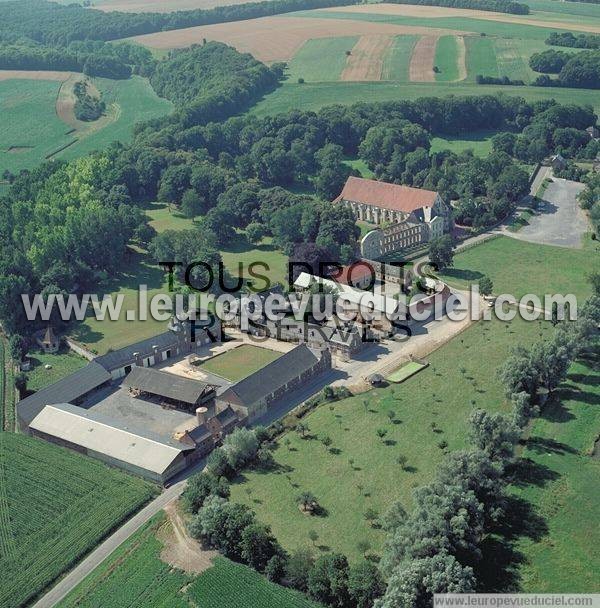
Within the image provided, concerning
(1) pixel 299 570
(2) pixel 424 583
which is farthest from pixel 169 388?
(2) pixel 424 583

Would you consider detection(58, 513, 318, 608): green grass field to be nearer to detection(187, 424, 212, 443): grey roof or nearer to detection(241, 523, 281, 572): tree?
detection(241, 523, 281, 572): tree

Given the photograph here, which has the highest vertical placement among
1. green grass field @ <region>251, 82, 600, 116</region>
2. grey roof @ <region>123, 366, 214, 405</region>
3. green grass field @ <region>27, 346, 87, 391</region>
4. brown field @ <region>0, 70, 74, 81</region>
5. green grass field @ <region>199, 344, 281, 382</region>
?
brown field @ <region>0, 70, 74, 81</region>

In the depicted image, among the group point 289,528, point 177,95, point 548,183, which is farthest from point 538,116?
point 289,528

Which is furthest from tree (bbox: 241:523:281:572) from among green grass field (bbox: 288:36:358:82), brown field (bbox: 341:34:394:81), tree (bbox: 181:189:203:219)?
green grass field (bbox: 288:36:358:82)

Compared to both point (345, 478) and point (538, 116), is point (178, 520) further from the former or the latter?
point (538, 116)

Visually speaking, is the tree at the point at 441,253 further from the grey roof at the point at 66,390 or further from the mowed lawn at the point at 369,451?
the grey roof at the point at 66,390

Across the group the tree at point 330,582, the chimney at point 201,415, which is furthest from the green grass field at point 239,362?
the tree at point 330,582

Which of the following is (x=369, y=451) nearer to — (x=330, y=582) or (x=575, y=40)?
(x=330, y=582)

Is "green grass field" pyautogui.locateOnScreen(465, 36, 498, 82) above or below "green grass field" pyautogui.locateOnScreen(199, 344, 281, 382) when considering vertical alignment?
above
